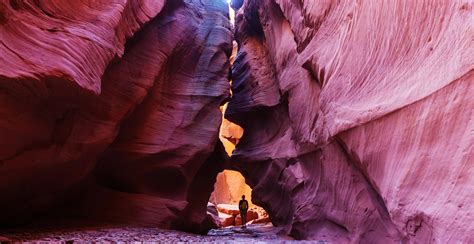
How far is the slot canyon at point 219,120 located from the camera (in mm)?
3648

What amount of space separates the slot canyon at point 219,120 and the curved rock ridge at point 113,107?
3 cm

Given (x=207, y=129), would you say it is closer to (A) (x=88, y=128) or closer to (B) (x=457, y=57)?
(A) (x=88, y=128)

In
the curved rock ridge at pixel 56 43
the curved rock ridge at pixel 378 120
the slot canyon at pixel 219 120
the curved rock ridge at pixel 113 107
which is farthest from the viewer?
the curved rock ridge at pixel 113 107

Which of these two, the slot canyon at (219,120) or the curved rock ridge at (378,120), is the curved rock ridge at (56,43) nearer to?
the slot canyon at (219,120)

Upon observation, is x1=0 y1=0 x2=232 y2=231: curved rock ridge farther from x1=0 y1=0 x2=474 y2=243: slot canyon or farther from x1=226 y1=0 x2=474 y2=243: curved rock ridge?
x1=226 y1=0 x2=474 y2=243: curved rock ridge

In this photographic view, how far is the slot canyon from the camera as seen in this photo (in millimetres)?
3648

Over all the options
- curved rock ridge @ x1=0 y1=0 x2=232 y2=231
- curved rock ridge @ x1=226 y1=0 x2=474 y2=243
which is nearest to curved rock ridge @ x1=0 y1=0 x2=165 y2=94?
curved rock ridge @ x1=0 y1=0 x2=232 y2=231

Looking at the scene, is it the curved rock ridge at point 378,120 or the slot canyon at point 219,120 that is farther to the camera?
the slot canyon at point 219,120

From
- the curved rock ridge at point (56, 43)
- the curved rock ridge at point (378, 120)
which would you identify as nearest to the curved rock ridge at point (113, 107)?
the curved rock ridge at point (56, 43)

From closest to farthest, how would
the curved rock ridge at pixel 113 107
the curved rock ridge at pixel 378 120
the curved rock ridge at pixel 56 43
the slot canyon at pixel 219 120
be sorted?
the curved rock ridge at pixel 378 120 < the slot canyon at pixel 219 120 < the curved rock ridge at pixel 56 43 < the curved rock ridge at pixel 113 107

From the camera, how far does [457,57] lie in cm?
337

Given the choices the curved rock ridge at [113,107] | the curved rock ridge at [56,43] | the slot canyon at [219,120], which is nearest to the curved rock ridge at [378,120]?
the slot canyon at [219,120]

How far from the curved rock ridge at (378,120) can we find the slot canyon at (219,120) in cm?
2

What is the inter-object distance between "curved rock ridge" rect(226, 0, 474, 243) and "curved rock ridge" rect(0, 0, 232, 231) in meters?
2.43
